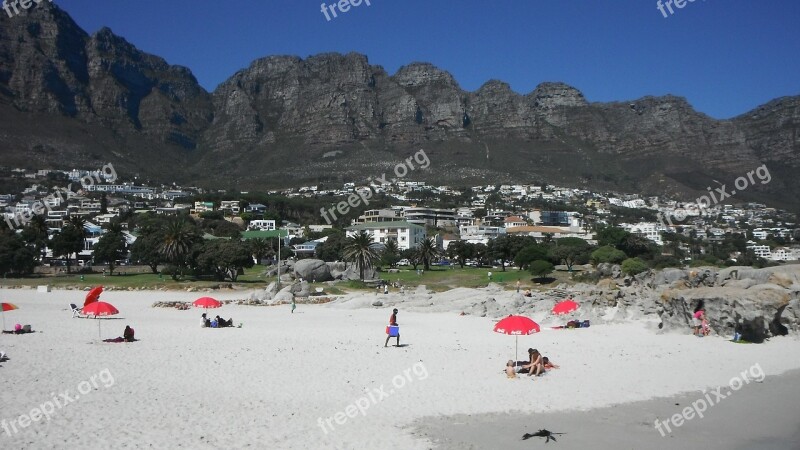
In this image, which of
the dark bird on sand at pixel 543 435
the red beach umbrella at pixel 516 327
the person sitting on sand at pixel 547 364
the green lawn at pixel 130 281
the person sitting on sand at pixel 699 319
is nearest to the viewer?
the dark bird on sand at pixel 543 435

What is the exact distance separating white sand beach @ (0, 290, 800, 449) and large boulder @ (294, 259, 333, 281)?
102 ft

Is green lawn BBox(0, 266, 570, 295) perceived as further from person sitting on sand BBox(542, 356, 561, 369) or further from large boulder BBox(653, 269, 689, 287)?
person sitting on sand BBox(542, 356, 561, 369)

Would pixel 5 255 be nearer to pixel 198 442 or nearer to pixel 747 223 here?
pixel 198 442

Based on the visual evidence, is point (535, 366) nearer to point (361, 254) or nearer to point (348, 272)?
point (361, 254)

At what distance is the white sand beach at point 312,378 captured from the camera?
1184 cm

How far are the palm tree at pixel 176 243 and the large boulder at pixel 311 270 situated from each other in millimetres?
11481

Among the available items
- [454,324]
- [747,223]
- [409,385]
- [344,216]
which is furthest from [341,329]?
[747,223]

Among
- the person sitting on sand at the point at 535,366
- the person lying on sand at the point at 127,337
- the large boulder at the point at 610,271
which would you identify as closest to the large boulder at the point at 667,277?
the large boulder at the point at 610,271

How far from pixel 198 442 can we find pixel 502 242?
67420 millimetres

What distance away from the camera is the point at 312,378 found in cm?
1647

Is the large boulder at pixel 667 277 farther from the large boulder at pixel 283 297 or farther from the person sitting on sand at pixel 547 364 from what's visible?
the person sitting on sand at pixel 547 364

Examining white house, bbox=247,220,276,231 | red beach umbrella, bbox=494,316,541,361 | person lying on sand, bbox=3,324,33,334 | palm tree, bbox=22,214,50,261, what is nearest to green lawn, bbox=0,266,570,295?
palm tree, bbox=22,214,50,261

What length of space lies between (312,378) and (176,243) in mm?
47230

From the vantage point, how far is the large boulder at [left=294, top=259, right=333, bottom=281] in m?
59.0
